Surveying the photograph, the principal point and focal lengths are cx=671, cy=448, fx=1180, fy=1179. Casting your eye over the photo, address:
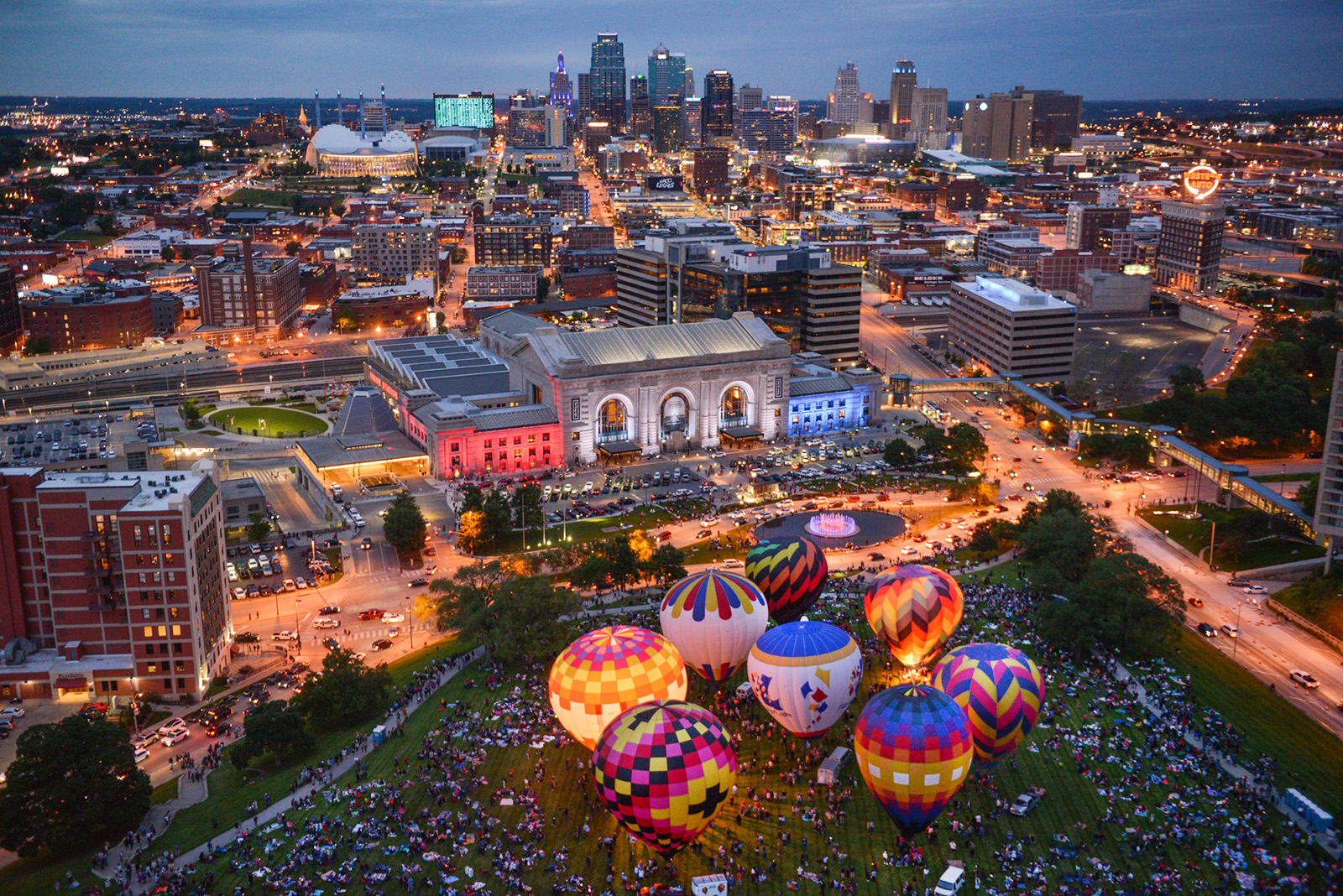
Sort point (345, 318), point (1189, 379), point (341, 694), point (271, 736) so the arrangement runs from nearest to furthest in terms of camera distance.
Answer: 1. point (271, 736)
2. point (341, 694)
3. point (1189, 379)
4. point (345, 318)

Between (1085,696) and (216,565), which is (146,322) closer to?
(216,565)

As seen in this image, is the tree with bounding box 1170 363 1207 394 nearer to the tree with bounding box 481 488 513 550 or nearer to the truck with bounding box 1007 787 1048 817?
the tree with bounding box 481 488 513 550

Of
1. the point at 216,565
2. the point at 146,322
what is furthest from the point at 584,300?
the point at 216,565

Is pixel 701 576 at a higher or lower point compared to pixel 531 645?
higher

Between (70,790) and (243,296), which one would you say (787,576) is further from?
(243,296)

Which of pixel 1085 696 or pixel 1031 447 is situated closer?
pixel 1085 696

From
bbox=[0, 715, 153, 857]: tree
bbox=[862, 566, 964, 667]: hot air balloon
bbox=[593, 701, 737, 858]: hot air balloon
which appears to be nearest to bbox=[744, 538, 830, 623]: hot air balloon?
bbox=[862, 566, 964, 667]: hot air balloon

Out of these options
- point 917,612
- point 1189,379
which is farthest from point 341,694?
point 1189,379
